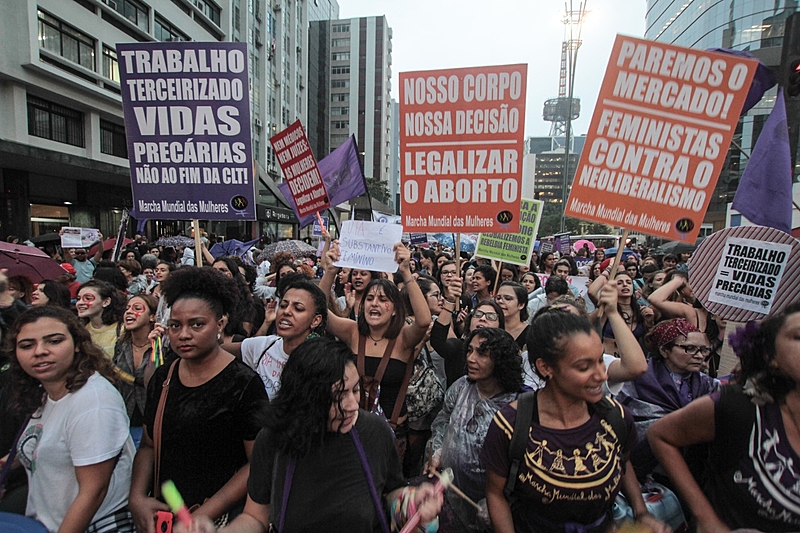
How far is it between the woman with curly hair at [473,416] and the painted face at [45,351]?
1.94m

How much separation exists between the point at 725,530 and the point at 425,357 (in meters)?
1.88

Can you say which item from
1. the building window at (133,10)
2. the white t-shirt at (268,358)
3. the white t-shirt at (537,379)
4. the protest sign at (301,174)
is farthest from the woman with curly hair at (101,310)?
the building window at (133,10)

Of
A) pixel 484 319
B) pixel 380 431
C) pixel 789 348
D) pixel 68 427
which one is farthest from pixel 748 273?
pixel 68 427

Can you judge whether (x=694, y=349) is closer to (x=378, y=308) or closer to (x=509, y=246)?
(x=378, y=308)

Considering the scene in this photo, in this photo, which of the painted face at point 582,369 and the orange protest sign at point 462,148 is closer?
the painted face at point 582,369

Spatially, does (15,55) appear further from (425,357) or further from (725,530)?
(725,530)

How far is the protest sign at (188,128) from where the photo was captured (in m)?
3.77

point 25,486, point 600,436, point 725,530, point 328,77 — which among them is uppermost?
point 328,77

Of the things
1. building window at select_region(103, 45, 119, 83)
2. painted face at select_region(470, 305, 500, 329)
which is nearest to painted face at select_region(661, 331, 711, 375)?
painted face at select_region(470, 305, 500, 329)

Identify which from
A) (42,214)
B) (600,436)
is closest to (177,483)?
(600,436)

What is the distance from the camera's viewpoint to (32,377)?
2096 mm

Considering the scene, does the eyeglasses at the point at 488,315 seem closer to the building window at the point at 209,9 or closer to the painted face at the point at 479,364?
the painted face at the point at 479,364

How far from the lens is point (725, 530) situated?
174 centimetres

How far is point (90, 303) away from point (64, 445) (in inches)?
78.5
